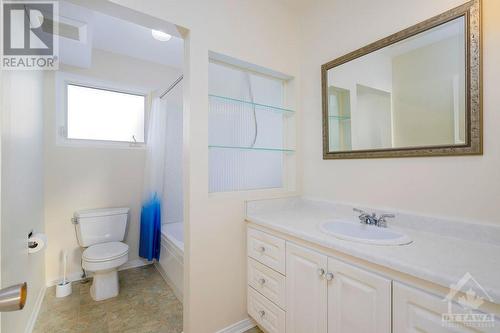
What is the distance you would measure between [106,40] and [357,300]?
308 cm

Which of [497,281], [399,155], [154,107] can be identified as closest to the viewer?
[497,281]

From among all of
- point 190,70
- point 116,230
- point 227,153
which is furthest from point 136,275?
point 190,70

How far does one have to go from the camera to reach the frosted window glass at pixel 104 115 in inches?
95.7

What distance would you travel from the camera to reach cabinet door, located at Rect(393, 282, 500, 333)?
2.42 ft

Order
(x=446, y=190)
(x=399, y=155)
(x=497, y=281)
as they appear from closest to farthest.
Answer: (x=497, y=281)
(x=446, y=190)
(x=399, y=155)

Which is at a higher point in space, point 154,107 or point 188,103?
point 154,107

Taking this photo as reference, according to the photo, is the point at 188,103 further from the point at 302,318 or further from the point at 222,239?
the point at 302,318

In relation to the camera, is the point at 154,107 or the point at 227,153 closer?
the point at 227,153

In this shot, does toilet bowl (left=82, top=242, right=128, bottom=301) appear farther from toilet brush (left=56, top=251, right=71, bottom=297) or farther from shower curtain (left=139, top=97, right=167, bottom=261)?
shower curtain (left=139, top=97, right=167, bottom=261)

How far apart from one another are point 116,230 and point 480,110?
303 centimetres

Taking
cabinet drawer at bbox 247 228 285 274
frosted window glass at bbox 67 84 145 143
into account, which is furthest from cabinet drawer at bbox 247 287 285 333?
frosted window glass at bbox 67 84 145 143

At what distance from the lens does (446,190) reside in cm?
119

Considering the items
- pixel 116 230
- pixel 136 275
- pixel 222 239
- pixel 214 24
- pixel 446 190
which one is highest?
pixel 214 24

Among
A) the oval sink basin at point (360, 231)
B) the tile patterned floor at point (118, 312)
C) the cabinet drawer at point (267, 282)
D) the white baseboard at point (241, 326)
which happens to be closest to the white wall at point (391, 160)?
the oval sink basin at point (360, 231)
